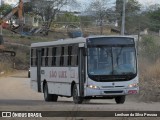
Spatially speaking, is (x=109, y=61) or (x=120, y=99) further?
(x=120, y=99)

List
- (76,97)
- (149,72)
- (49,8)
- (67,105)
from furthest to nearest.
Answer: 1. (49,8)
2. (149,72)
3. (76,97)
4. (67,105)

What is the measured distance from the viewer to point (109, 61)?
21.7m

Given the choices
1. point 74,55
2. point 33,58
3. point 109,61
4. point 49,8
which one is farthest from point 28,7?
point 109,61

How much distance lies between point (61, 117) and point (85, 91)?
850cm

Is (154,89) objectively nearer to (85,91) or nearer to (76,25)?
(85,91)

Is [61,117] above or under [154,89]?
above

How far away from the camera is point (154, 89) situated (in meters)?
29.0

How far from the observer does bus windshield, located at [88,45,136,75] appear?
2167 centimetres

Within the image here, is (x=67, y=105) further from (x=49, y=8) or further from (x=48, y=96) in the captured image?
(x=49, y=8)

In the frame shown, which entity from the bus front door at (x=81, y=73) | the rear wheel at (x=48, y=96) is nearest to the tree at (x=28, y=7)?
the rear wheel at (x=48, y=96)

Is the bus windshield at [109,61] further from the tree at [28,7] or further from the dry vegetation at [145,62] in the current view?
the tree at [28,7]

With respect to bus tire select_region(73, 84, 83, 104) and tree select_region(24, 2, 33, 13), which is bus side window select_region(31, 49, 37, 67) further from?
tree select_region(24, 2, 33, 13)

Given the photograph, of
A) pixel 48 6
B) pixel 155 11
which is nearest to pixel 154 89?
pixel 155 11

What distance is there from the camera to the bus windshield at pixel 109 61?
21672 millimetres
